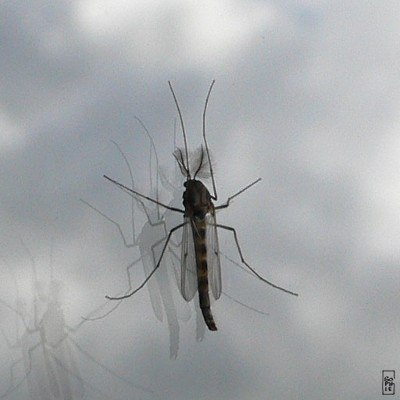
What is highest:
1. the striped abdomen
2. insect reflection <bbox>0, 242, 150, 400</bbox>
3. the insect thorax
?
the insect thorax

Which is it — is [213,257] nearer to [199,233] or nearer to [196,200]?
[199,233]

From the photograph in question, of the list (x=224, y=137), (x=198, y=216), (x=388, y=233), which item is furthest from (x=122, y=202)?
(x=388, y=233)

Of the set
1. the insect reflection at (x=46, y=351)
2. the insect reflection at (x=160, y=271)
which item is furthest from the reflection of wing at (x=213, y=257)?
the insect reflection at (x=46, y=351)

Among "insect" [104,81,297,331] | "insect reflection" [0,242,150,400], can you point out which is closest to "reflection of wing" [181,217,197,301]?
"insect" [104,81,297,331]

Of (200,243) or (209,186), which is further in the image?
(209,186)

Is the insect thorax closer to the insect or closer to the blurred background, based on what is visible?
the insect

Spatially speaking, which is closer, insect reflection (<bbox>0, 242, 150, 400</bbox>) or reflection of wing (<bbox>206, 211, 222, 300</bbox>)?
insect reflection (<bbox>0, 242, 150, 400</bbox>)

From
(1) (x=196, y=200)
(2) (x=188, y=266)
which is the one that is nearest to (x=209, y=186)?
(1) (x=196, y=200)

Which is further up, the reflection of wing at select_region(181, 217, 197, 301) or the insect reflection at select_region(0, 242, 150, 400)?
the reflection of wing at select_region(181, 217, 197, 301)
